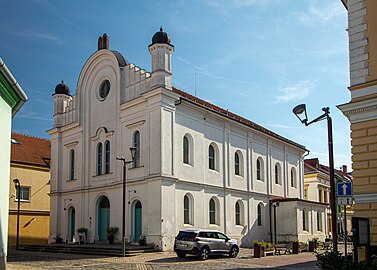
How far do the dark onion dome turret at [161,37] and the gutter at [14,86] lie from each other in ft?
57.5

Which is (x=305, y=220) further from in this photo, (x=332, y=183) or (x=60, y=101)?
(x=332, y=183)

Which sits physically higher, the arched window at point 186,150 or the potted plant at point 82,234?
the arched window at point 186,150

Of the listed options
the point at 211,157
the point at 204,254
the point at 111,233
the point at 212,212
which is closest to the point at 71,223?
the point at 111,233

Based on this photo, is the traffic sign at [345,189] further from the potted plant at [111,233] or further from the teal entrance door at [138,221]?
the potted plant at [111,233]

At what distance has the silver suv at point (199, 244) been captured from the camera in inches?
960

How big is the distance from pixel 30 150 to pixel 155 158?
65.9 feet

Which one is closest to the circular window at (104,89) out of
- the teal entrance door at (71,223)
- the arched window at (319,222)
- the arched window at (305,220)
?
the teal entrance door at (71,223)

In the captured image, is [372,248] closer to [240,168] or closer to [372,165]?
[372,165]

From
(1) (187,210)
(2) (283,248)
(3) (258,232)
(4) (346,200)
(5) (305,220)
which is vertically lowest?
(2) (283,248)

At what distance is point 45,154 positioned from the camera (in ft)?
152

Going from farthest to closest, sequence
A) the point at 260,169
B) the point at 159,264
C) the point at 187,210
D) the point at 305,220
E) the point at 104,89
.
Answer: the point at 305,220 → the point at 260,169 → the point at 104,89 → the point at 187,210 → the point at 159,264

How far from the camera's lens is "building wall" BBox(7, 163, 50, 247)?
136 feet

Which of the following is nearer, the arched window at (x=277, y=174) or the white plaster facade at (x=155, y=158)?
the white plaster facade at (x=155, y=158)

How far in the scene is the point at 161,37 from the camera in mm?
30750
